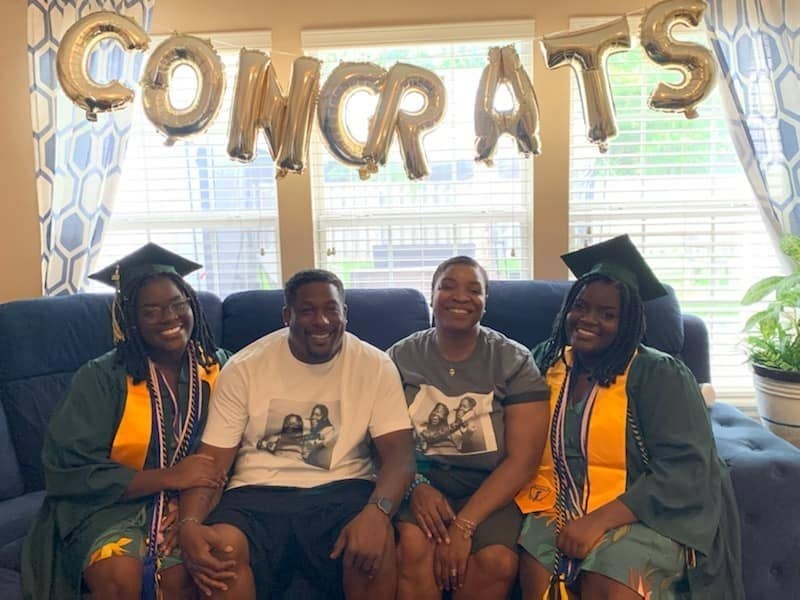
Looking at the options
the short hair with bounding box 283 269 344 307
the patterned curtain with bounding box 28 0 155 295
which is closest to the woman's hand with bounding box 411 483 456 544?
the short hair with bounding box 283 269 344 307

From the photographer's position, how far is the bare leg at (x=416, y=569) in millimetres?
1590

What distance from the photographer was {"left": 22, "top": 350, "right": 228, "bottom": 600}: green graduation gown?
63.1 inches

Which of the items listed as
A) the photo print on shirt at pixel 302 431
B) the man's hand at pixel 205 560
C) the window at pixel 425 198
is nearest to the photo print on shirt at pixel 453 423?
the photo print on shirt at pixel 302 431

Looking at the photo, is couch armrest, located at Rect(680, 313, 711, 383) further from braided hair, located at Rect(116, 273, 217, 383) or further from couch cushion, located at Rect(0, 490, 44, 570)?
couch cushion, located at Rect(0, 490, 44, 570)

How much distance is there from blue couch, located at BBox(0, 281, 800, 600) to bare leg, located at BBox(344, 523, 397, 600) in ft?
0.54

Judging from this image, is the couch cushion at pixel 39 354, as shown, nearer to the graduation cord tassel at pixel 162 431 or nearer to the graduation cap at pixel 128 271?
the graduation cap at pixel 128 271

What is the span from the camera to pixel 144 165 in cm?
288

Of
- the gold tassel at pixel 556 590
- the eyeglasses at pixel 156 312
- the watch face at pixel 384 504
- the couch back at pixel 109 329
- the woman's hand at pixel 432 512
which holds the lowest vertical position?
the gold tassel at pixel 556 590

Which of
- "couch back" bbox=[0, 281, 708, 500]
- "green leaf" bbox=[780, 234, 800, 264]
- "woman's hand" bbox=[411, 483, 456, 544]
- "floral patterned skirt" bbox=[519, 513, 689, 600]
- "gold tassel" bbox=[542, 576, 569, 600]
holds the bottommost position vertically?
"gold tassel" bbox=[542, 576, 569, 600]

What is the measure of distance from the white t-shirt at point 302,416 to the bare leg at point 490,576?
1.24 ft

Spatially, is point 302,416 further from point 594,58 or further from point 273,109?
point 594,58

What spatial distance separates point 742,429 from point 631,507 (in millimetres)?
621

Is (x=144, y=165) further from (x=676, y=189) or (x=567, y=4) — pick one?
(x=676, y=189)

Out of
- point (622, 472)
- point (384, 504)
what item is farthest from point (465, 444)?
point (622, 472)
